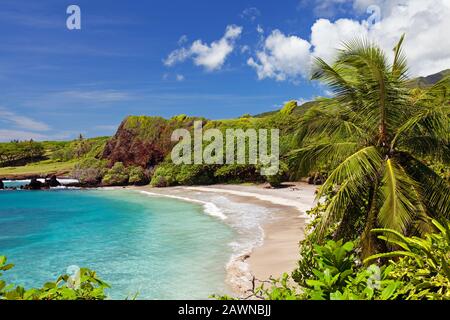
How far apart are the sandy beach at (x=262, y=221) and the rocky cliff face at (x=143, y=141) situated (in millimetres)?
18857

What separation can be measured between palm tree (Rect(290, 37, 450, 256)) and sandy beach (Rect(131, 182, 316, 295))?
124 inches

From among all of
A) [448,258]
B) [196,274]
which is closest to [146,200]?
[196,274]

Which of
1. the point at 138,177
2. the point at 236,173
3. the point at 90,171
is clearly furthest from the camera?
the point at 90,171

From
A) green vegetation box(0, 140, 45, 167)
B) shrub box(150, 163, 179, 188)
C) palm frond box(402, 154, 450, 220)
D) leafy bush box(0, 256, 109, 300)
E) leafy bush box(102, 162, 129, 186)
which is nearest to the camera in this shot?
leafy bush box(0, 256, 109, 300)

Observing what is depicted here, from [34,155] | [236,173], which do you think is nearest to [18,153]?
[34,155]

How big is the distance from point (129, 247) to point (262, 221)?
Answer: 8.13 metres

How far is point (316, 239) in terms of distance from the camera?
25.9 feet

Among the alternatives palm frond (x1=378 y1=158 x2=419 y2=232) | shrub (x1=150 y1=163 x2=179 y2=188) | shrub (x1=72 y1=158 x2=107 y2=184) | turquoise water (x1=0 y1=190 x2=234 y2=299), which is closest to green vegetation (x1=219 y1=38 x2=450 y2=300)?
palm frond (x1=378 y1=158 x2=419 y2=232)

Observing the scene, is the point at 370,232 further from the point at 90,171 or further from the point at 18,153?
the point at 18,153

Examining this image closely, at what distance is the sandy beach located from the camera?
13070 millimetres

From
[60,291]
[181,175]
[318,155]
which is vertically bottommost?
[181,175]

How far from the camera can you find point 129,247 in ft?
64.0

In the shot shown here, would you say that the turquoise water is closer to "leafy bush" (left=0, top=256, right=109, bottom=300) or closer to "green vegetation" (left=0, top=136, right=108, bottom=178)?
"leafy bush" (left=0, top=256, right=109, bottom=300)
